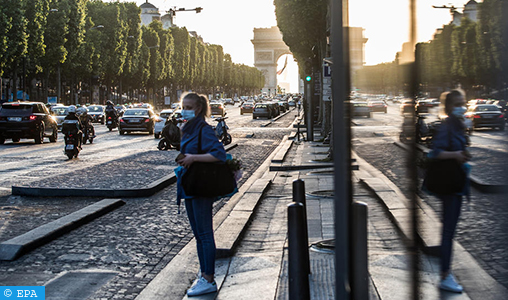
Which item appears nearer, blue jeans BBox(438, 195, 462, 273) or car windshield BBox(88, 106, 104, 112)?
blue jeans BBox(438, 195, 462, 273)

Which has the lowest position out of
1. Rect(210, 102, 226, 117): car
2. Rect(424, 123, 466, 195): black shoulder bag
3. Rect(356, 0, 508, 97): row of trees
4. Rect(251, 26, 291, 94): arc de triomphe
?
Rect(210, 102, 226, 117): car

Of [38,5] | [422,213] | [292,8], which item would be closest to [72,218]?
[422,213]

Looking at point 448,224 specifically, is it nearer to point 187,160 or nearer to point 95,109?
point 187,160

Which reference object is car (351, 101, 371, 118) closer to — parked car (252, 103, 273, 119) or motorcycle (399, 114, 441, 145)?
motorcycle (399, 114, 441, 145)

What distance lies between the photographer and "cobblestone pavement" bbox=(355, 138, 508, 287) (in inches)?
64.9

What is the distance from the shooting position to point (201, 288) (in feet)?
17.2

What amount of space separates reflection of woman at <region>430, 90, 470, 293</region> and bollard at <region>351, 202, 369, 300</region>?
1.46ft

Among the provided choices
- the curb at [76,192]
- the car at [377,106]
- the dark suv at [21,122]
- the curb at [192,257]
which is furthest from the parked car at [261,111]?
the car at [377,106]

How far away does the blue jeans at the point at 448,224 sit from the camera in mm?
1857

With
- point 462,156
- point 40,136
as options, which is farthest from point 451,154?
point 40,136

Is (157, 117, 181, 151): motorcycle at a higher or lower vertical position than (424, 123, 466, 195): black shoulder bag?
lower

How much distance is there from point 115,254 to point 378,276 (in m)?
4.76

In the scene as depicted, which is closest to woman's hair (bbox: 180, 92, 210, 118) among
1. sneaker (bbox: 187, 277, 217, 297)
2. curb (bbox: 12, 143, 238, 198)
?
sneaker (bbox: 187, 277, 217, 297)

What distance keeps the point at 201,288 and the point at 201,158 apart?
3.10 feet
